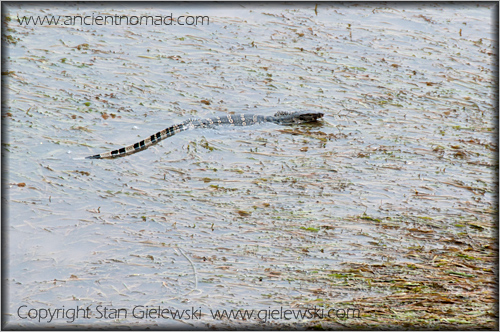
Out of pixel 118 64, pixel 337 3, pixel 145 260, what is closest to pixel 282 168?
pixel 145 260

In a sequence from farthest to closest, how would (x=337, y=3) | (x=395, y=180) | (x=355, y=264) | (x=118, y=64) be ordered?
(x=337, y=3) < (x=118, y=64) < (x=395, y=180) < (x=355, y=264)

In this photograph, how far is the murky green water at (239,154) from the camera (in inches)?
207

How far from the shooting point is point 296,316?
4785mm

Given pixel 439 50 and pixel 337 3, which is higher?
pixel 337 3

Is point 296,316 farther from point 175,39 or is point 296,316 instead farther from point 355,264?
point 175,39

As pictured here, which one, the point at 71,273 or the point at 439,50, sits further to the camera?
the point at 439,50

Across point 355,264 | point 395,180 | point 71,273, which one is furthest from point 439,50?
point 71,273

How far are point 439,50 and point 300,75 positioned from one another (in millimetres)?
3510

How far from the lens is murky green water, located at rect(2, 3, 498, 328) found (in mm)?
5262

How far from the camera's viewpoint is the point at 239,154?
25.7 feet

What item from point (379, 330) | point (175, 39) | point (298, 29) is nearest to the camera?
point (379, 330)

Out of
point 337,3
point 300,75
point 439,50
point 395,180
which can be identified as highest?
point 337,3

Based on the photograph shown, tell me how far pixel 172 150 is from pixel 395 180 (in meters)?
3.26

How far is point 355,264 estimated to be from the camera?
18.4 ft
